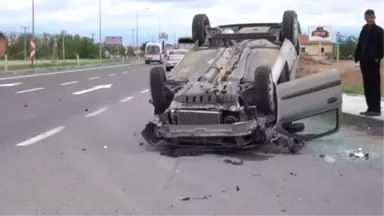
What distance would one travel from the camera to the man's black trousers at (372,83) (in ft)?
39.0

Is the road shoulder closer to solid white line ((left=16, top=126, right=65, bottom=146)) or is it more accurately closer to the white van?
solid white line ((left=16, top=126, right=65, bottom=146))

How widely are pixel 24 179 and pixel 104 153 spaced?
1923mm

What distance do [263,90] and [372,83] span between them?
13.3 feet

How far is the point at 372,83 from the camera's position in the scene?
12.0 m

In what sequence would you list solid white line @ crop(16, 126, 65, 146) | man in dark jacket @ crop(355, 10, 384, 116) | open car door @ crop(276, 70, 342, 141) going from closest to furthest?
open car door @ crop(276, 70, 342, 141) < solid white line @ crop(16, 126, 65, 146) < man in dark jacket @ crop(355, 10, 384, 116)

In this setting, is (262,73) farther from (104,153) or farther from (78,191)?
(78,191)

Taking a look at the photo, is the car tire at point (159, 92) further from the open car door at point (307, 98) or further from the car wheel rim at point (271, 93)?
the open car door at point (307, 98)

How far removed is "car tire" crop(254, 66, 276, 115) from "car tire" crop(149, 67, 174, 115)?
4.31 feet

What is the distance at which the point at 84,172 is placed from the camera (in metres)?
7.55

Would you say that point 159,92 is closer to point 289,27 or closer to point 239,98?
point 239,98

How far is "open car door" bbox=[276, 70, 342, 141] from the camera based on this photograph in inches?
359

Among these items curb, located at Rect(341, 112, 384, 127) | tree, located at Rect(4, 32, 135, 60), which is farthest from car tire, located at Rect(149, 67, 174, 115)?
tree, located at Rect(4, 32, 135, 60)

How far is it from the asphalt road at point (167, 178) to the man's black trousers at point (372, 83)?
863 mm

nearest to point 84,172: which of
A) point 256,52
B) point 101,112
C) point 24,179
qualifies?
point 24,179
